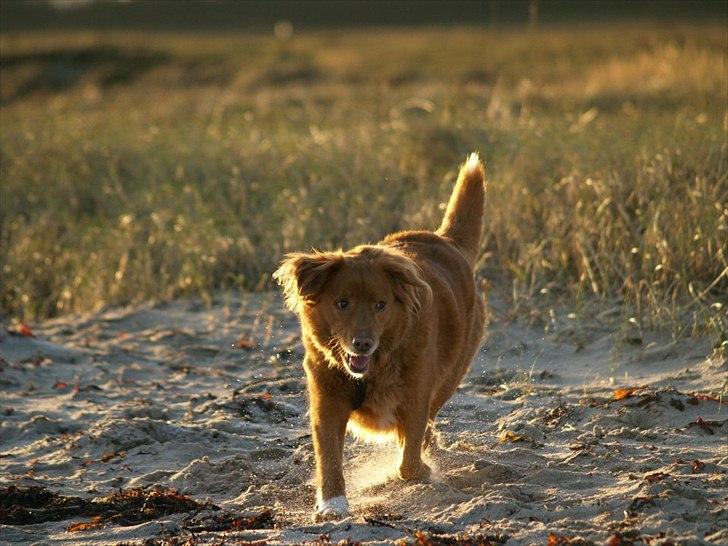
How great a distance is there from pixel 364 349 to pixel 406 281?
1.29 feet

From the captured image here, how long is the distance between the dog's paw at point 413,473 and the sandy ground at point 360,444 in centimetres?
5

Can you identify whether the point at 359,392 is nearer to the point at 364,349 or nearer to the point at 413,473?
the point at 364,349

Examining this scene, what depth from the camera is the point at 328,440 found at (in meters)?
5.15

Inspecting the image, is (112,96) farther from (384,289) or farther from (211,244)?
(384,289)


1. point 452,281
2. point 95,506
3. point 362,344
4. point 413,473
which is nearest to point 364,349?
point 362,344

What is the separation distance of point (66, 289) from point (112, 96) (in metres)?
18.2

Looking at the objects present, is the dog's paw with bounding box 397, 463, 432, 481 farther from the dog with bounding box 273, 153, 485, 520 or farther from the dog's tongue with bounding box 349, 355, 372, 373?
the dog's tongue with bounding box 349, 355, 372, 373

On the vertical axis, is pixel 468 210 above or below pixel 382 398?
above

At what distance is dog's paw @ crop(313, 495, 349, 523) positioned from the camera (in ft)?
16.3

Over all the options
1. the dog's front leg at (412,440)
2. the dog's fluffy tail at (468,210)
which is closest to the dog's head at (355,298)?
the dog's front leg at (412,440)

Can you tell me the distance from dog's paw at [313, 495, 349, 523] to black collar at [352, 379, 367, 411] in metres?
0.43

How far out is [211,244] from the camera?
9.81 metres

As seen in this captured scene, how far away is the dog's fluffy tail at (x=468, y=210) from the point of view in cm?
652

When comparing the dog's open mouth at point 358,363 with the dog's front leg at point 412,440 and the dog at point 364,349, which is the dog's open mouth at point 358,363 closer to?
the dog at point 364,349
